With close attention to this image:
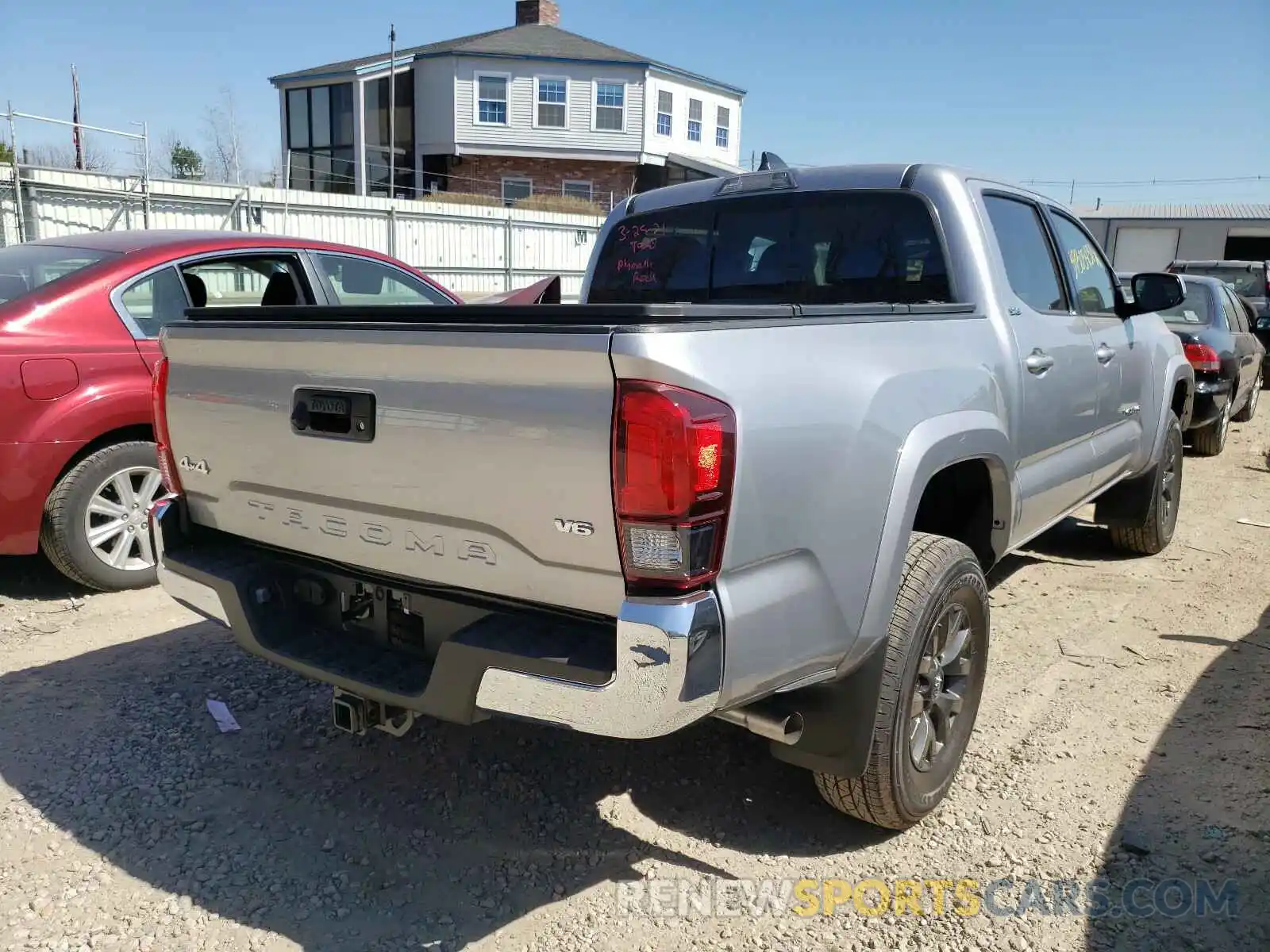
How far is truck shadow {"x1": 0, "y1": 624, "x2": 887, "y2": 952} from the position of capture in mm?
2705

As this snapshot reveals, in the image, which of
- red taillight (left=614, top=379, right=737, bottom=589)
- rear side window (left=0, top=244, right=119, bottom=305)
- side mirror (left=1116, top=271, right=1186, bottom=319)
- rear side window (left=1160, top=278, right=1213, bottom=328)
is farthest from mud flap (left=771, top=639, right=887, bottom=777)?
rear side window (left=1160, top=278, right=1213, bottom=328)

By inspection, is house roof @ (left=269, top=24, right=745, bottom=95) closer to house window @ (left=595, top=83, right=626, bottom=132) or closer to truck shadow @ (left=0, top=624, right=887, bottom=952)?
house window @ (left=595, top=83, right=626, bottom=132)

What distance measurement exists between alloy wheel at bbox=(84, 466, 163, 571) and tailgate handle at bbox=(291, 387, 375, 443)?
2.64 metres

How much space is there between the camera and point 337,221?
20297mm

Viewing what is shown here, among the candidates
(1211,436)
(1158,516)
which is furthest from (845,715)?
(1211,436)

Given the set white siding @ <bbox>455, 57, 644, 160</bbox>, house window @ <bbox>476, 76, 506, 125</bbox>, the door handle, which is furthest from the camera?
house window @ <bbox>476, 76, 506, 125</bbox>

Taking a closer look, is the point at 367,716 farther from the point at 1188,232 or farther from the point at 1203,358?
the point at 1188,232

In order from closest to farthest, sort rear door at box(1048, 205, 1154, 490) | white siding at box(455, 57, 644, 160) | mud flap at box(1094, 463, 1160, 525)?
1. rear door at box(1048, 205, 1154, 490)
2. mud flap at box(1094, 463, 1160, 525)
3. white siding at box(455, 57, 644, 160)

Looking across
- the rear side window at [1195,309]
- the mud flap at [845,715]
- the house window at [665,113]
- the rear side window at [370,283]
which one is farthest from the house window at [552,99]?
the mud flap at [845,715]

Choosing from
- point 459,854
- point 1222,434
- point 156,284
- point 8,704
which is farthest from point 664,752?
point 1222,434

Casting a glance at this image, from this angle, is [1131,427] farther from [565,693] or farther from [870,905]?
[565,693]

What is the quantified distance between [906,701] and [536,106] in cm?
3421

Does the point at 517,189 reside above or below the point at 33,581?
above

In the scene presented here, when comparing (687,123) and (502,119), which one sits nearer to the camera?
(502,119)
